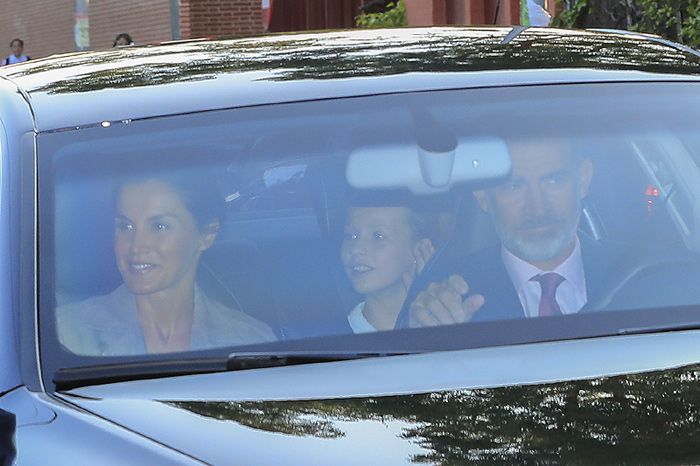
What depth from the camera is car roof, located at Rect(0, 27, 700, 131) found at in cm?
311

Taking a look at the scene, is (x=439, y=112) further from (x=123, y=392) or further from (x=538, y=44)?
(x=123, y=392)

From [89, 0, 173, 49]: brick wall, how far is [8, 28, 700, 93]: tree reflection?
72.4ft

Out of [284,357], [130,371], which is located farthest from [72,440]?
[284,357]

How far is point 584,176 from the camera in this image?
321 centimetres

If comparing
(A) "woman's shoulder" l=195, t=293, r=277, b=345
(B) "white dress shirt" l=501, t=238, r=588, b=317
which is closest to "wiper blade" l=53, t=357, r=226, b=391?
(A) "woman's shoulder" l=195, t=293, r=277, b=345

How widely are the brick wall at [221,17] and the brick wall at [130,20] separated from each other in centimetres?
43

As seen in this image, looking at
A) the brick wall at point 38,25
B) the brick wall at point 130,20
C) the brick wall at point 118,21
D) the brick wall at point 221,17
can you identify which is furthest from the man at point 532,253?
the brick wall at point 38,25

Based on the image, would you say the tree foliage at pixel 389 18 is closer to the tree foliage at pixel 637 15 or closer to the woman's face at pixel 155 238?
A: the tree foliage at pixel 637 15

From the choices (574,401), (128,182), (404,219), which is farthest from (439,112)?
(574,401)

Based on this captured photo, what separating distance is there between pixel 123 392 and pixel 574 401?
2.58ft

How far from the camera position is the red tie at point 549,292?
287cm

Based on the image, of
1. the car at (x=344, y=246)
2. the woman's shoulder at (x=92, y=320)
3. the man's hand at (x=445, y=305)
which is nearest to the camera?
the car at (x=344, y=246)

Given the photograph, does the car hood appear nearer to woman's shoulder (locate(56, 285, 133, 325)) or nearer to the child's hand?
woman's shoulder (locate(56, 285, 133, 325))

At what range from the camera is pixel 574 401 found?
229 cm
